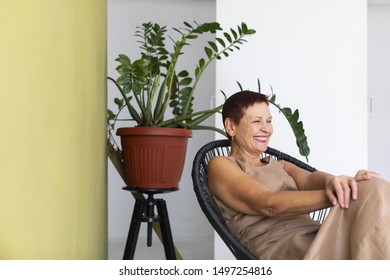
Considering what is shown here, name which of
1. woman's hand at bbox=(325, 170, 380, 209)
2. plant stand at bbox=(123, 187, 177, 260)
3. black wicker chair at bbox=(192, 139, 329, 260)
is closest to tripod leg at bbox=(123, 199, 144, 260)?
plant stand at bbox=(123, 187, 177, 260)

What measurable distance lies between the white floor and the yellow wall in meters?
2.44

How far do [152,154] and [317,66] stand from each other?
1519 millimetres

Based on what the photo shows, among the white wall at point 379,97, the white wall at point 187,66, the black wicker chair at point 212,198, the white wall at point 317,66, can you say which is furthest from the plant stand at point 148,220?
the white wall at point 379,97

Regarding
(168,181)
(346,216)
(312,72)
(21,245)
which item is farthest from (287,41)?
(21,245)

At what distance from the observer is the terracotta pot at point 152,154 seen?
7.22 ft

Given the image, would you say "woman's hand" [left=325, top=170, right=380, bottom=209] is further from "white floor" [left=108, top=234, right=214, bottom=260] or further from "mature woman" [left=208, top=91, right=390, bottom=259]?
"white floor" [left=108, top=234, right=214, bottom=260]

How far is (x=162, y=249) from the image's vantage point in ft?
14.8

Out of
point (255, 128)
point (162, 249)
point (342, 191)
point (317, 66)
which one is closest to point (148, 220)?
point (255, 128)

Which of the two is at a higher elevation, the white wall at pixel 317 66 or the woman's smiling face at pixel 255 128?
the white wall at pixel 317 66

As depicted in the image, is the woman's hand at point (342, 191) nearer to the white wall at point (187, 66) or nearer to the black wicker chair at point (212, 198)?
the black wicker chair at point (212, 198)

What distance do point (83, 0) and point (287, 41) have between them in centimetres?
187

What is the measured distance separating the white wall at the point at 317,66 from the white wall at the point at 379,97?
2.17 metres
